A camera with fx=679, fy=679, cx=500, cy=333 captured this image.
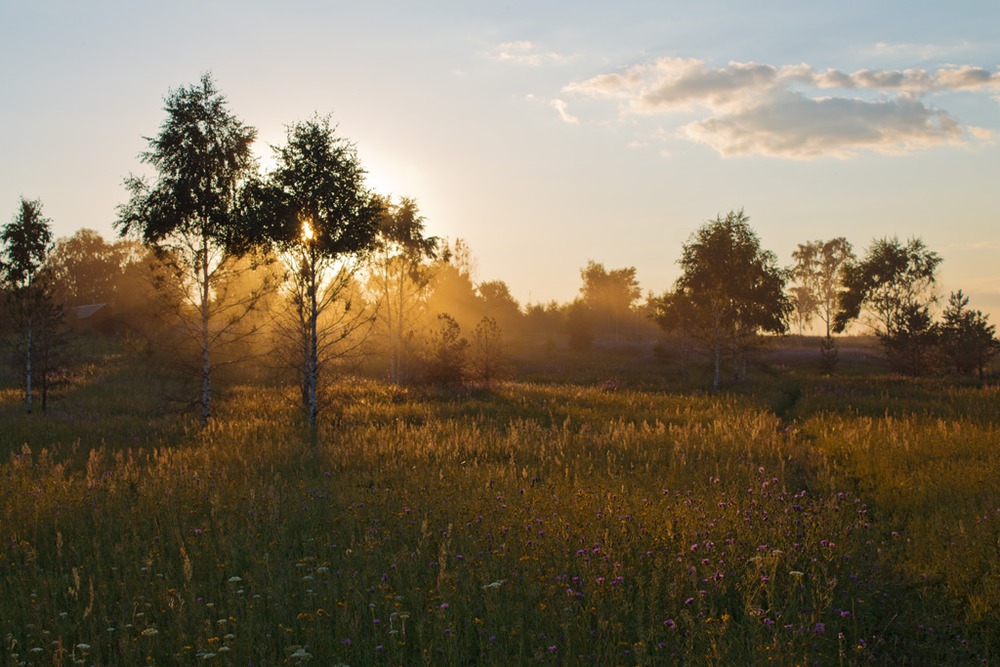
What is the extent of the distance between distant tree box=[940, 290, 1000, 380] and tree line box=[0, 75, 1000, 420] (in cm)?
7

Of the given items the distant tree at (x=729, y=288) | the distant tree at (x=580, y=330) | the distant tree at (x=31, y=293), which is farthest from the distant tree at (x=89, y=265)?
the distant tree at (x=729, y=288)

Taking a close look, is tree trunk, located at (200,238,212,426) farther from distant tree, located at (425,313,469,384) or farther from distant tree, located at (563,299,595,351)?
distant tree, located at (563,299,595,351)

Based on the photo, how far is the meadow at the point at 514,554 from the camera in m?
4.79

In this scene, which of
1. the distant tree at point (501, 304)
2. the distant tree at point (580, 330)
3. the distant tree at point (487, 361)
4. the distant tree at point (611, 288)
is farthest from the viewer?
the distant tree at point (611, 288)

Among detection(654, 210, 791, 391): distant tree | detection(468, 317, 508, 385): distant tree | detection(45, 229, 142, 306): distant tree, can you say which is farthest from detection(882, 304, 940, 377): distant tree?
detection(45, 229, 142, 306): distant tree

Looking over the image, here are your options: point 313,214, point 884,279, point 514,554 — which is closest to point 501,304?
point 884,279

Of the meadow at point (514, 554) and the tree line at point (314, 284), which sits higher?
the tree line at point (314, 284)

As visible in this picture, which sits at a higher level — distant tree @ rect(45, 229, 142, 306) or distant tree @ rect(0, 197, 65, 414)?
distant tree @ rect(45, 229, 142, 306)

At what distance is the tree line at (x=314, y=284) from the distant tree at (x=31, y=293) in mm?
63

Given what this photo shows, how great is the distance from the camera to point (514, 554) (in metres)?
6.18

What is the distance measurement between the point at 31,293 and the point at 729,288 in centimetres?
2870

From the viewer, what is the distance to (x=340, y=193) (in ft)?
53.7

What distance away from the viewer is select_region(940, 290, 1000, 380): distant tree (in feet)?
115

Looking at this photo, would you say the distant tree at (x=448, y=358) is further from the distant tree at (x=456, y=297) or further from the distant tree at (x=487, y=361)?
the distant tree at (x=456, y=297)
